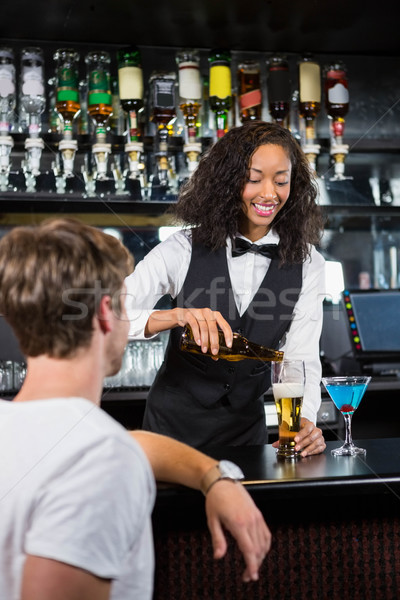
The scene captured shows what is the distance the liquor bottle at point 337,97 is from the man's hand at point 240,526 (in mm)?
2596

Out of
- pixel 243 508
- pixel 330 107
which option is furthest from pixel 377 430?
pixel 243 508

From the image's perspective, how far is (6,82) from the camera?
122 inches

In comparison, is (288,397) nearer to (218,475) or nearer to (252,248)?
(218,475)

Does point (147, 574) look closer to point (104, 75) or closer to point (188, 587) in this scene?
point (188, 587)

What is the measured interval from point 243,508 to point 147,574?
0.57 ft

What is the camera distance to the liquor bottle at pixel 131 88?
10.5ft

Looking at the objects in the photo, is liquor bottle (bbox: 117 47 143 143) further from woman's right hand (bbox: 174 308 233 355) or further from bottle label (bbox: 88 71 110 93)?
woman's right hand (bbox: 174 308 233 355)

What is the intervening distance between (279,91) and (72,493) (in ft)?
9.32

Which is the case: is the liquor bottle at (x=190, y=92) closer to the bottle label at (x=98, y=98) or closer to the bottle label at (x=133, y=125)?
the bottle label at (x=133, y=125)

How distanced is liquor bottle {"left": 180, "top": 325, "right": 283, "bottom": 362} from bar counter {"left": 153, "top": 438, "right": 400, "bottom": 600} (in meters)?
0.38

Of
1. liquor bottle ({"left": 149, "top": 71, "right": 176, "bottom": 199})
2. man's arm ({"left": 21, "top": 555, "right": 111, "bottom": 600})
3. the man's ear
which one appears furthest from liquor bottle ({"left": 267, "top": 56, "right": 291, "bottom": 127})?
man's arm ({"left": 21, "top": 555, "right": 111, "bottom": 600})

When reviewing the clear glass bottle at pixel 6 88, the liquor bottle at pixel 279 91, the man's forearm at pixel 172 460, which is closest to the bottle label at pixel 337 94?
the liquor bottle at pixel 279 91

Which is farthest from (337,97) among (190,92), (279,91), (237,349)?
(237,349)

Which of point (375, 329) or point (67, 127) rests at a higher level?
point (67, 127)
